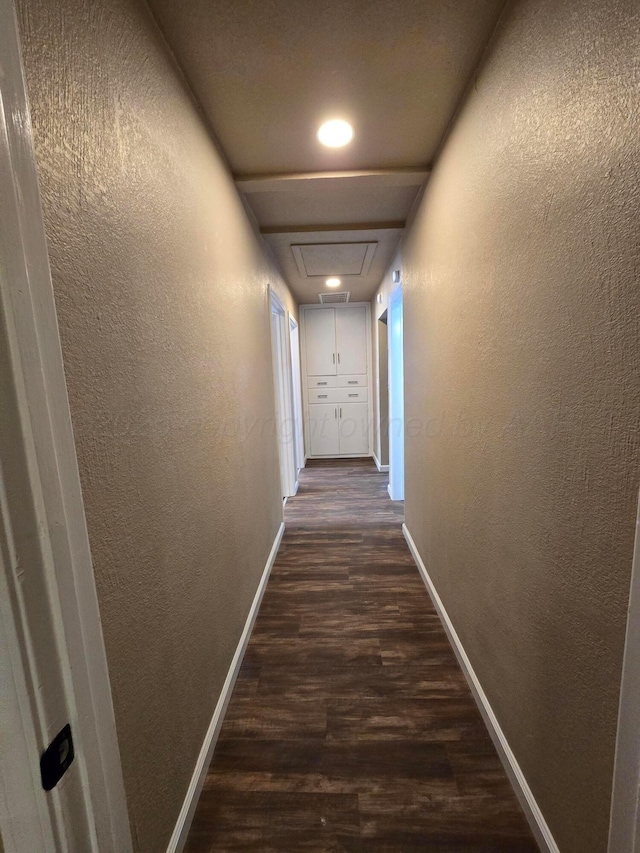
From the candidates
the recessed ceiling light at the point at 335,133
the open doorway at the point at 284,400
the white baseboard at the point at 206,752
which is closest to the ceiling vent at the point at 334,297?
the open doorway at the point at 284,400

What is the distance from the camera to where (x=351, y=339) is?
5309mm

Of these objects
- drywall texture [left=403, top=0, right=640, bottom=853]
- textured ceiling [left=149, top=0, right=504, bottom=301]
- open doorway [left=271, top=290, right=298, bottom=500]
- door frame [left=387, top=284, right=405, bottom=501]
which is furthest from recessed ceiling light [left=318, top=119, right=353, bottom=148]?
door frame [left=387, top=284, right=405, bottom=501]

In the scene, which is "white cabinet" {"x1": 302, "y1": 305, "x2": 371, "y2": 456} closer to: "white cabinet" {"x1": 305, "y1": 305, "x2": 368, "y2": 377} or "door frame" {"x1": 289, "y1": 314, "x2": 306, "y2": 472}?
"white cabinet" {"x1": 305, "y1": 305, "x2": 368, "y2": 377}

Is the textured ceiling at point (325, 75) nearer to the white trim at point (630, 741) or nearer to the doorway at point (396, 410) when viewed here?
the white trim at point (630, 741)

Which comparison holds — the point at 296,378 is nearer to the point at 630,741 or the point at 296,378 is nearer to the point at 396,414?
the point at 396,414

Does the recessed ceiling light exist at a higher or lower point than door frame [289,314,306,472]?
higher

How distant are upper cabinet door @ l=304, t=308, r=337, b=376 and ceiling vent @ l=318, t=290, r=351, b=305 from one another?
263mm

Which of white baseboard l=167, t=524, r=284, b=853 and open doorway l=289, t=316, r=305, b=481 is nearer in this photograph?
white baseboard l=167, t=524, r=284, b=853

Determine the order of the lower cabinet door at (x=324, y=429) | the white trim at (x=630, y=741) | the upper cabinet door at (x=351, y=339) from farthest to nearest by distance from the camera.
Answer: the lower cabinet door at (x=324, y=429) → the upper cabinet door at (x=351, y=339) → the white trim at (x=630, y=741)

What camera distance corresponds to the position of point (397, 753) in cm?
128

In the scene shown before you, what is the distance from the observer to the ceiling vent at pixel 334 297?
181 inches

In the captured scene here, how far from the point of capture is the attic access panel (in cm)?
290

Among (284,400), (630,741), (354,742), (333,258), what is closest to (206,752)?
(354,742)

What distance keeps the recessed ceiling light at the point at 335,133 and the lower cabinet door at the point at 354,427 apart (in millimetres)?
3982
